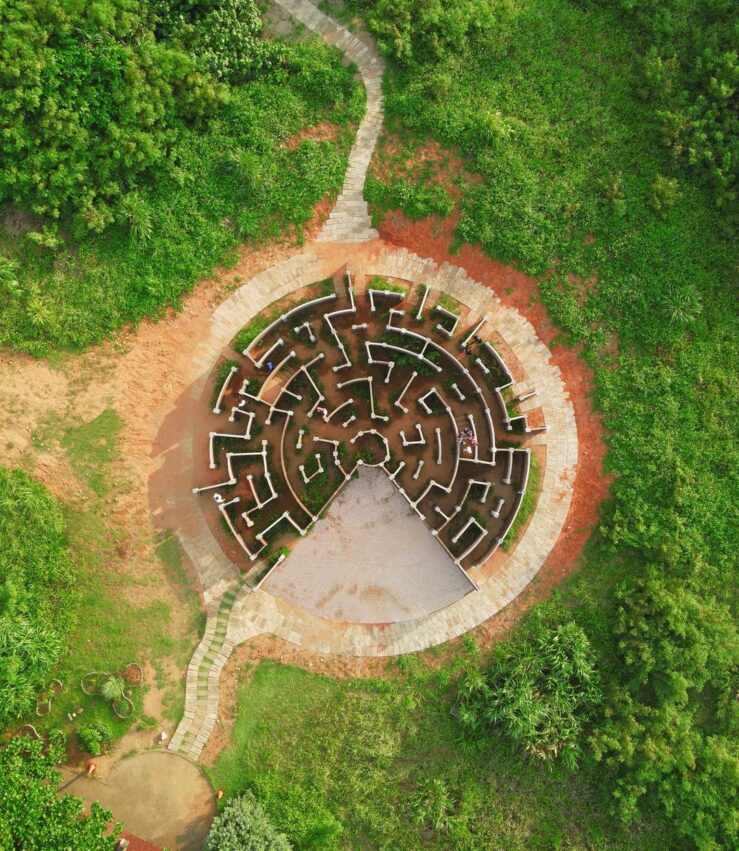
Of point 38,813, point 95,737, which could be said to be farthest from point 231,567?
point 38,813

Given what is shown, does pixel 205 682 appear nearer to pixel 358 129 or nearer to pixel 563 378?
pixel 563 378

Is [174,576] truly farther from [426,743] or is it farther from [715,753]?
[715,753]

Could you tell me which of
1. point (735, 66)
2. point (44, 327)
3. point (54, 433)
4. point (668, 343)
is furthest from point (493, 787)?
point (735, 66)

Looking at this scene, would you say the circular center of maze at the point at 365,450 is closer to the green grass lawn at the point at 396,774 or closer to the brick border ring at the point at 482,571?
the brick border ring at the point at 482,571

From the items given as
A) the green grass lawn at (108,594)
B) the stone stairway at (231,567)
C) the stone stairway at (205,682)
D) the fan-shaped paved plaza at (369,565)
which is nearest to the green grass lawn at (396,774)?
the stone stairway at (205,682)

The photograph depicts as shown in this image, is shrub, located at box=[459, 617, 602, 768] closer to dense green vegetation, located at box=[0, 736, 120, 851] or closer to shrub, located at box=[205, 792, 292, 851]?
shrub, located at box=[205, 792, 292, 851]
